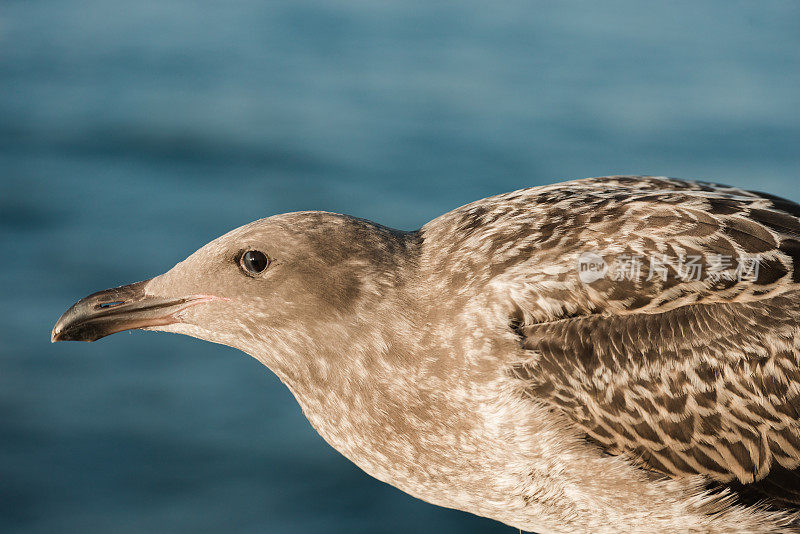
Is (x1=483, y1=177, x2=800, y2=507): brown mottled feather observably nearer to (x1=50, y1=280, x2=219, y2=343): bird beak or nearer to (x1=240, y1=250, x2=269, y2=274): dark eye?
(x1=240, y1=250, x2=269, y2=274): dark eye

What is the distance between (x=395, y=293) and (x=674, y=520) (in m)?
1.59

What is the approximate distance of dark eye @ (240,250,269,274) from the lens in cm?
400

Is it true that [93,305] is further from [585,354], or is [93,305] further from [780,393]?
[780,393]

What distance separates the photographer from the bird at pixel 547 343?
379 centimetres
